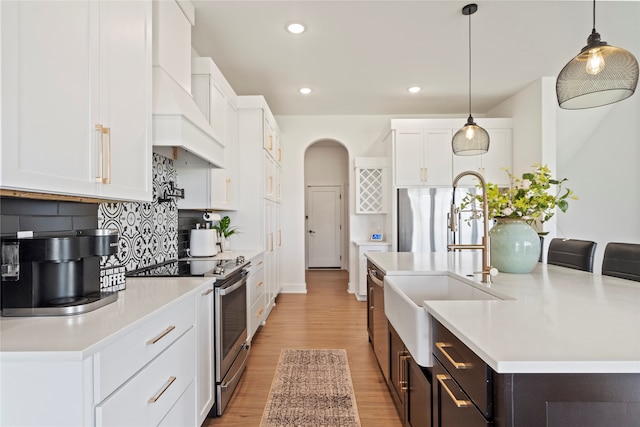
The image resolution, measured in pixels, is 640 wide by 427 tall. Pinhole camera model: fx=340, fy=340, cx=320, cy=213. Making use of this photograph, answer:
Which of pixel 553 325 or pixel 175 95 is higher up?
pixel 175 95

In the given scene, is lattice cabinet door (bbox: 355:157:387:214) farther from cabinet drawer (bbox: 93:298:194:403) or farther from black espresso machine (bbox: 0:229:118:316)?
black espresso machine (bbox: 0:229:118:316)

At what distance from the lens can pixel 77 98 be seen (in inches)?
47.3

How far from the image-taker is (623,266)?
6.73 ft

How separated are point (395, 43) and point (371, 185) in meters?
2.39

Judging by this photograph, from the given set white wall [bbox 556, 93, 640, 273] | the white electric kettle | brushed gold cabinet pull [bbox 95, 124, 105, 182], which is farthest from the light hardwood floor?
white wall [bbox 556, 93, 640, 273]

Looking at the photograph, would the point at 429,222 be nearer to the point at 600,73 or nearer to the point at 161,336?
the point at 600,73

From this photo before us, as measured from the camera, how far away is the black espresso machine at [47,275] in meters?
1.13

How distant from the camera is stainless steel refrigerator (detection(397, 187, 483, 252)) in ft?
15.0

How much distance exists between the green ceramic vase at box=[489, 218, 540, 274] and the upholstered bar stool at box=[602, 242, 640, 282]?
24.4 inches

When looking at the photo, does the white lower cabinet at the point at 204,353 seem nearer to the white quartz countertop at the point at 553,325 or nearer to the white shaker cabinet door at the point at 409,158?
the white quartz countertop at the point at 553,325

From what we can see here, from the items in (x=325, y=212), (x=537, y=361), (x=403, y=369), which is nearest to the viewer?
(x=537, y=361)

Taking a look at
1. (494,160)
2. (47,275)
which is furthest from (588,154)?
(47,275)

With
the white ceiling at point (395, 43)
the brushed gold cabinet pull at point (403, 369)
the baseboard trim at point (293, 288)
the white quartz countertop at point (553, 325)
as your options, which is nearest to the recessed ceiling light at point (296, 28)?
the white ceiling at point (395, 43)

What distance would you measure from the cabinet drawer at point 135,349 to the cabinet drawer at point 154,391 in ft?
0.10
